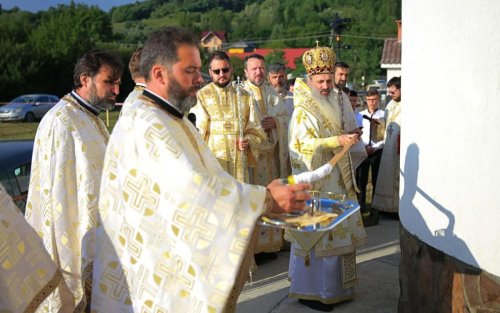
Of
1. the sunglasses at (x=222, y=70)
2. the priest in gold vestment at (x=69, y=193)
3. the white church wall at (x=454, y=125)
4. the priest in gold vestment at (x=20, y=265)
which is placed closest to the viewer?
the priest in gold vestment at (x=20, y=265)

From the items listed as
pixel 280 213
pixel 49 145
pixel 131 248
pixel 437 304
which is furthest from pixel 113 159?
pixel 437 304

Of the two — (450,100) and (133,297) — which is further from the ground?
(450,100)

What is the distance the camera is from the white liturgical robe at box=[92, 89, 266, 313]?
269 cm

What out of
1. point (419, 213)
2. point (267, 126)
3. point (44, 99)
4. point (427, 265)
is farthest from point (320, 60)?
point (44, 99)

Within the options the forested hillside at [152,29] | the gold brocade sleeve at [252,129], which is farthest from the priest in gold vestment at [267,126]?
the forested hillside at [152,29]

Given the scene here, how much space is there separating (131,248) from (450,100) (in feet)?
6.77

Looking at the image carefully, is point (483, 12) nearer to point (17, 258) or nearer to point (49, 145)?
point (17, 258)

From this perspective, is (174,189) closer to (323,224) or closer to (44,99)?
(323,224)

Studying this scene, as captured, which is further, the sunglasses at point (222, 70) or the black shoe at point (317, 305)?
the sunglasses at point (222, 70)

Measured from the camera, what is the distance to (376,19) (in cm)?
10388

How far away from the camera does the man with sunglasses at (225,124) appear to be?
643 centimetres

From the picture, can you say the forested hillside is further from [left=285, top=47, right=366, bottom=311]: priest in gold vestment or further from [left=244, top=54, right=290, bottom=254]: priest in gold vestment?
[left=285, top=47, right=366, bottom=311]: priest in gold vestment

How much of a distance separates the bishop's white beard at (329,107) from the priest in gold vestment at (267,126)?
6.21ft

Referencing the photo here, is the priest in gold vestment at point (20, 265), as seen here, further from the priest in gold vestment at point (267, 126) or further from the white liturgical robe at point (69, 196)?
the priest in gold vestment at point (267, 126)
